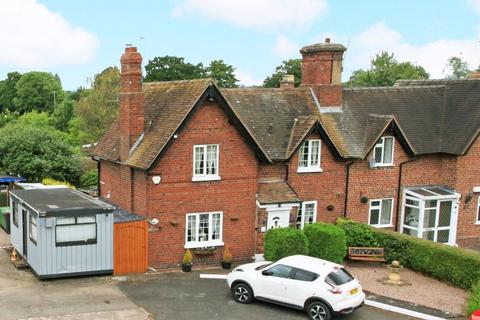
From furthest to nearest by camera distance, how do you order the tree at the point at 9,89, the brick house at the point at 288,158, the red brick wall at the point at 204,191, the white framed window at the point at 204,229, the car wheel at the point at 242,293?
the tree at the point at 9,89, the white framed window at the point at 204,229, the brick house at the point at 288,158, the red brick wall at the point at 204,191, the car wheel at the point at 242,293

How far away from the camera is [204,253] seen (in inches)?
891

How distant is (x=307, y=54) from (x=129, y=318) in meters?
16.5

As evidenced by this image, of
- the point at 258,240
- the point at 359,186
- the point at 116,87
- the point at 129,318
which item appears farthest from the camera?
the point at 116,87

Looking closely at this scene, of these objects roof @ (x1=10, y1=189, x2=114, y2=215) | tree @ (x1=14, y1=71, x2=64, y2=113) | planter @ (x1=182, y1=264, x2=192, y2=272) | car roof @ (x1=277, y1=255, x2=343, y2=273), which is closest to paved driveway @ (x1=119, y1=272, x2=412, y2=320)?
planter @ (x1=182, y1=264, x2=192, y2=272)

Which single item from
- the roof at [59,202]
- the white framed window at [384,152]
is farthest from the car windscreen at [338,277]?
the white framed window at [384,152]

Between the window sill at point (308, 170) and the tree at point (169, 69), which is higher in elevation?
the tree at point (169, 69)

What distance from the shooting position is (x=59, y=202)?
20812 millimetres

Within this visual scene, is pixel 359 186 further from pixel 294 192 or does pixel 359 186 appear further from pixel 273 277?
pixel 273 277

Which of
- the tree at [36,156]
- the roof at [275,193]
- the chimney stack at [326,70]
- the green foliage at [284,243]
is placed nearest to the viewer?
the green foliage at [284,243]

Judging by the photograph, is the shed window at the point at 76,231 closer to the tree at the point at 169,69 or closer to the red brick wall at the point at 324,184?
the red brick wall at the point at 324,184

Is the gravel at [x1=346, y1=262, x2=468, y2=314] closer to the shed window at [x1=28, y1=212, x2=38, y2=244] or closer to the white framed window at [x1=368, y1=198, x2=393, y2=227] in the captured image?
the white framed window at [x1=368, y1=198, x2=393, y2=227]

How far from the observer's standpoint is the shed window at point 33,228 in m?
19.6

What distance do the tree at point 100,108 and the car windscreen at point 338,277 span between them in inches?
1770

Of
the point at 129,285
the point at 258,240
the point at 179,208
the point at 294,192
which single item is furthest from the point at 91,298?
the point at 294,192
